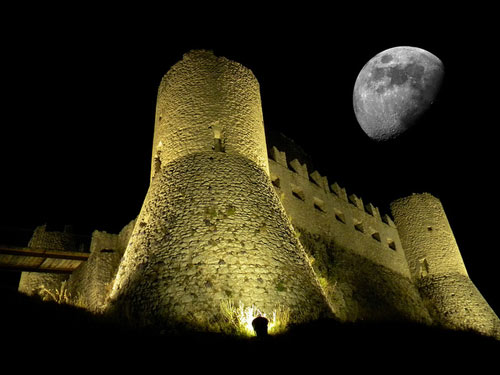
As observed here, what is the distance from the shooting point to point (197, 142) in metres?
10.8

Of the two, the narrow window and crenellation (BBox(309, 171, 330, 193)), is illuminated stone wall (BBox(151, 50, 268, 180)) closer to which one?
the narrow window

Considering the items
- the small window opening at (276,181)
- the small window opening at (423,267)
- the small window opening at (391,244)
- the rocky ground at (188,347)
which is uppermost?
the small window opening at (276,181)

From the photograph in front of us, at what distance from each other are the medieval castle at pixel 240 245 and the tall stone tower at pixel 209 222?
3 centimetres

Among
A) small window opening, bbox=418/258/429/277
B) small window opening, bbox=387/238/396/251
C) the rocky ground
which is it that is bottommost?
the rocky ground

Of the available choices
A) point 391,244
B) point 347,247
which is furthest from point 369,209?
point 347,247

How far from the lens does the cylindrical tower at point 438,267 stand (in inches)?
661

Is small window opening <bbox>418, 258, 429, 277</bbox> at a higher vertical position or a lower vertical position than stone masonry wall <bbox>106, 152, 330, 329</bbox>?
higher

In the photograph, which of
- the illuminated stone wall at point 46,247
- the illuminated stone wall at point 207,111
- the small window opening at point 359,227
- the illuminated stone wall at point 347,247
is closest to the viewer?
the illuminated stone wall at point 207,111

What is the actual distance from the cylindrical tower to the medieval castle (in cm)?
5

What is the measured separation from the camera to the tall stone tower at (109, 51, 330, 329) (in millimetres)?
7668

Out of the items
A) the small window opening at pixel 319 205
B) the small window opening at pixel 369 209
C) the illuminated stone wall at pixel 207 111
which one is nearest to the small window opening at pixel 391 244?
the small window opening at pixel 369 209

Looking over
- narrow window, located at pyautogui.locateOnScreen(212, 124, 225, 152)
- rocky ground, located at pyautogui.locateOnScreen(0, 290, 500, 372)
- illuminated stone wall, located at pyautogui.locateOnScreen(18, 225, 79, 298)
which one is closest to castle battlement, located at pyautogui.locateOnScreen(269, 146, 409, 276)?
narrow window, located at pyautogui.locateOnScreen(212, 124, 225, 152)

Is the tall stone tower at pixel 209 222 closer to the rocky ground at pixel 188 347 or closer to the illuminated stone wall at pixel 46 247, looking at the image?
the rocky ground at pixel 188 347

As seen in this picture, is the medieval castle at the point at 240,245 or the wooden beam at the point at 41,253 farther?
the wooden beam at the point at 41,253
